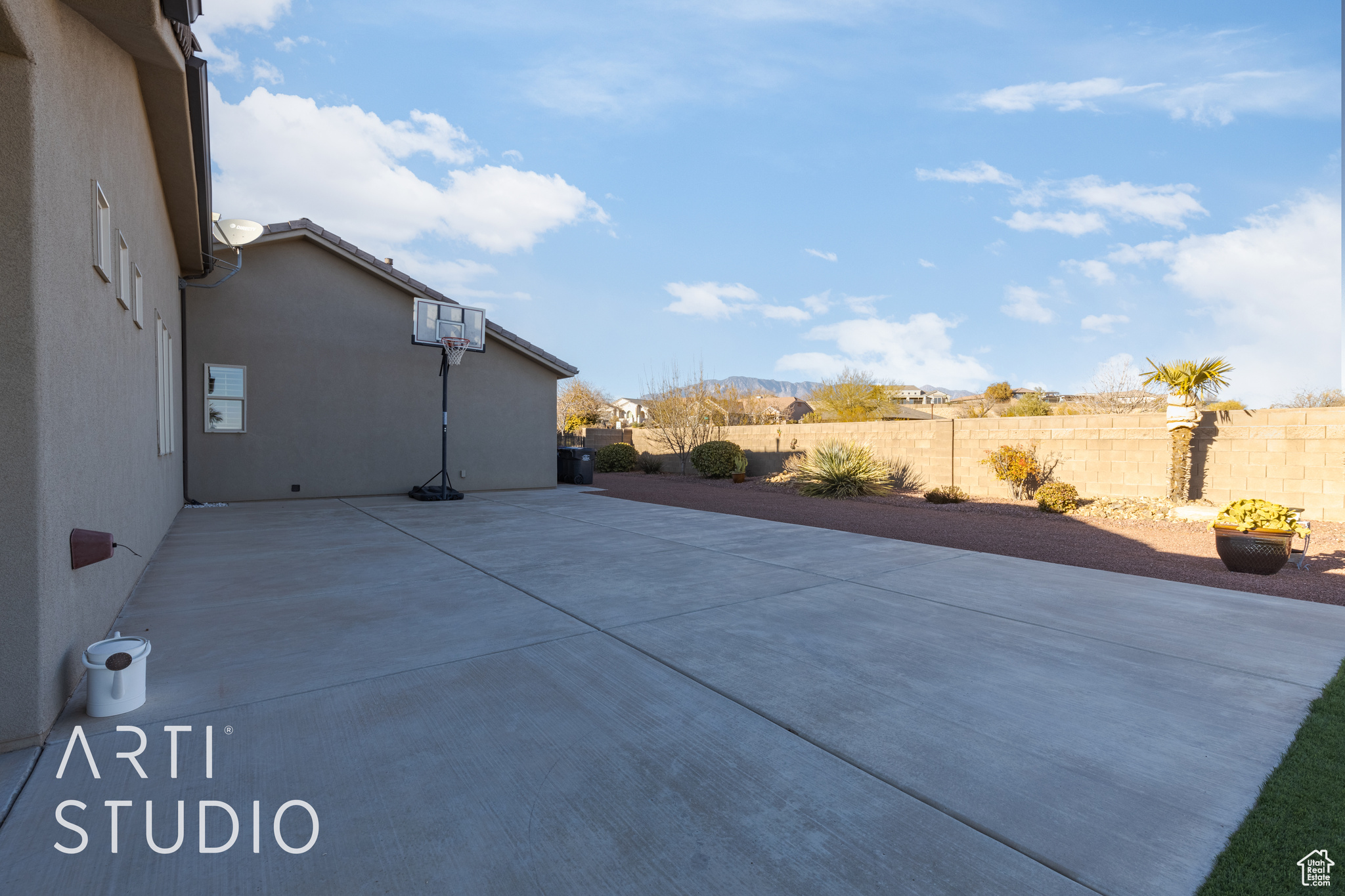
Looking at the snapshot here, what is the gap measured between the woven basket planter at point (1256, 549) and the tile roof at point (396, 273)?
1161cm

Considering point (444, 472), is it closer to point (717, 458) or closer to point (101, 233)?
point (101, 233)

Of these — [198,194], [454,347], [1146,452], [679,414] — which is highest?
[198,194]

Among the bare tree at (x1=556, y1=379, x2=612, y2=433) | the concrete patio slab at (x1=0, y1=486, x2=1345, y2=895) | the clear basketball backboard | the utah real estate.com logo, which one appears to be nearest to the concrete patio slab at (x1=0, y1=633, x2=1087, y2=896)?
the concrete patio slab at (x1=0, y1=486, x2=1345, y2=895)

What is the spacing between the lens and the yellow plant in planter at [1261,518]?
6625mm

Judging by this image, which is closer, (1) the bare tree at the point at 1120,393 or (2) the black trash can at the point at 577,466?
(2) the black trash can at the point at 577,466

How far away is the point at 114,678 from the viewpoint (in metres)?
2.80

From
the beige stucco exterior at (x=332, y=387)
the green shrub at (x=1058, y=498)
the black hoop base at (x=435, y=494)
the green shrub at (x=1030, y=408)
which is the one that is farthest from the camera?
the green shrub at (x=1030, y=408)

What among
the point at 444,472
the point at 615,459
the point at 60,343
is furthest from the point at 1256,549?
the point at 615,459

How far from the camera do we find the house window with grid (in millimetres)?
7375

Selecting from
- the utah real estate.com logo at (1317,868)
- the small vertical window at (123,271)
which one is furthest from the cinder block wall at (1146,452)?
the small vertical window at (123,271)

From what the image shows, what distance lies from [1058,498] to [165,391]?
46.6ft

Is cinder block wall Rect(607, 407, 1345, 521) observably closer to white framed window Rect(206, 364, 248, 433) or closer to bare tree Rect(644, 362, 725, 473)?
bare tree Rect(644, 362, 725, 473)

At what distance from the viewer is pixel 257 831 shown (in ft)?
6.70

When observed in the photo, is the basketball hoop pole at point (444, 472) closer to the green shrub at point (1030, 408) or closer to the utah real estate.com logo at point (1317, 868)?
the utah real estate.com logo at point (1317, 868)
